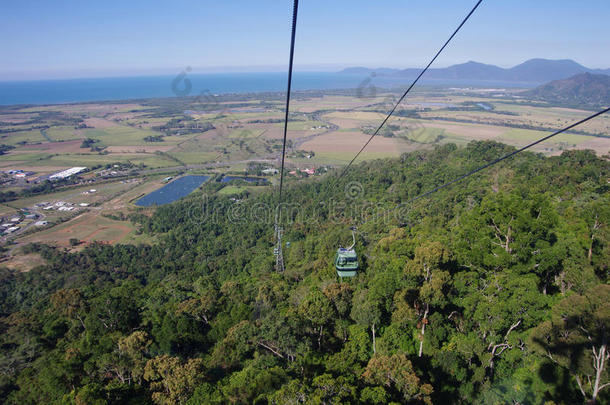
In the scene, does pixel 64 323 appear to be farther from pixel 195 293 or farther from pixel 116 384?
pixel 116 384

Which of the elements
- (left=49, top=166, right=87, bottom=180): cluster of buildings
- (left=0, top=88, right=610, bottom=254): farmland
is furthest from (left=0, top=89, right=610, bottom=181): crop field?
(left=49, top=166, right=87, bottom=180): cluster of buildings

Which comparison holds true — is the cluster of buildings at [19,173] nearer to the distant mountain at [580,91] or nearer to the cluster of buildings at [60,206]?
the cluster of buildings at [60,206]

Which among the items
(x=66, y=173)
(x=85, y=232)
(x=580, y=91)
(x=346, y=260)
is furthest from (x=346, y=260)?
(x=580, y=91)

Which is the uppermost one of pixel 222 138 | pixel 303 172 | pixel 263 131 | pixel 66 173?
pixel 263 131

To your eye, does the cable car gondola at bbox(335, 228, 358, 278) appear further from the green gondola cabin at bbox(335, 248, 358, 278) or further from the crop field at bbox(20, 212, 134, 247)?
the crop field at bbox(20, 212, 134, 247)

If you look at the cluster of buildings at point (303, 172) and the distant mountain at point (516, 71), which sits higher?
the distant mountain at point (516, 71)

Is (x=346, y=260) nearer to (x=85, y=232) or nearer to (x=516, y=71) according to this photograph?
(x=85, y=232)

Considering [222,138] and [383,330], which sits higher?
[222,138]

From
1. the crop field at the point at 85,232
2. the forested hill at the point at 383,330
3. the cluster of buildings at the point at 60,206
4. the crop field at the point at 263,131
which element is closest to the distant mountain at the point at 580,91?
the crop field at the point at 263,131
